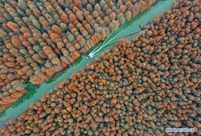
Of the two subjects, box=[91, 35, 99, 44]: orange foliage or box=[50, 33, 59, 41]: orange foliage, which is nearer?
box=[50, 33, 59, 41]: orange foliage

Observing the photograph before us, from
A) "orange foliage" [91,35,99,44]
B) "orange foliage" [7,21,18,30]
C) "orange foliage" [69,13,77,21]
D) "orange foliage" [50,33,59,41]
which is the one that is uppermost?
"orange foliage" [7,21,18,30]

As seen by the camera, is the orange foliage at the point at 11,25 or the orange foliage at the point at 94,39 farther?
the orange foliage at the point at 94,39

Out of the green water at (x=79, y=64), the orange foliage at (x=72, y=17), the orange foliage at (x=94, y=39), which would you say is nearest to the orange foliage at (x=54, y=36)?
the orange foliage at (x=72, y=17)

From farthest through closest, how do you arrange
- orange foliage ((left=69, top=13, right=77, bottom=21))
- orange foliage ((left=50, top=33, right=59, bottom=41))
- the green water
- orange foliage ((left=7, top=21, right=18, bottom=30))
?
the green water, orange foliage ((left=69, top=13, right=77, bottom=21)), orange foliage ((left=50, top=33, right=59, bottom=41)), orange foliage ((left=7, top=21, right=18, bottom=30))

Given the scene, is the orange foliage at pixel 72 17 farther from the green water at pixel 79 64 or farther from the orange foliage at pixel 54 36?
the green water at pixel 79 64

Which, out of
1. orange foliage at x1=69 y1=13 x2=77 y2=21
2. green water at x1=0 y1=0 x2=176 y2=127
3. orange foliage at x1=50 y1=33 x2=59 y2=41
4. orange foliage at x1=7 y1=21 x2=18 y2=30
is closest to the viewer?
orange foliage at x1=7 y1=21 x2=18 y2=30

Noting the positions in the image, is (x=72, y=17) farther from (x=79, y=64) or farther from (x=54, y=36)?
(x=79, y=64)

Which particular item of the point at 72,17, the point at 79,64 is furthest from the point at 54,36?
the point at 79,64

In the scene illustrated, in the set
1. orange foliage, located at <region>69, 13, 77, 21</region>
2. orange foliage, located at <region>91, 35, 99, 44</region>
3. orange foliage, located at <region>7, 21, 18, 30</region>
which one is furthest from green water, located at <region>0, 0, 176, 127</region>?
orange foliage, located at <region>7, 21, 18, 30</region>

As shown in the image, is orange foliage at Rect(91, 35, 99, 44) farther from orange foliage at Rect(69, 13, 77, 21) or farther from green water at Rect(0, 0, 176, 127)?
orange foliage at Rect(69, 13, 77, 21)

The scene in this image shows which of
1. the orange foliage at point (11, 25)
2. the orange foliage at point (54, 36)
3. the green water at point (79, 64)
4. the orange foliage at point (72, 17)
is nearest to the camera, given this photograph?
the orange foliage at point (11, 25)

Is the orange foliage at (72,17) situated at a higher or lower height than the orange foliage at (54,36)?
higher
